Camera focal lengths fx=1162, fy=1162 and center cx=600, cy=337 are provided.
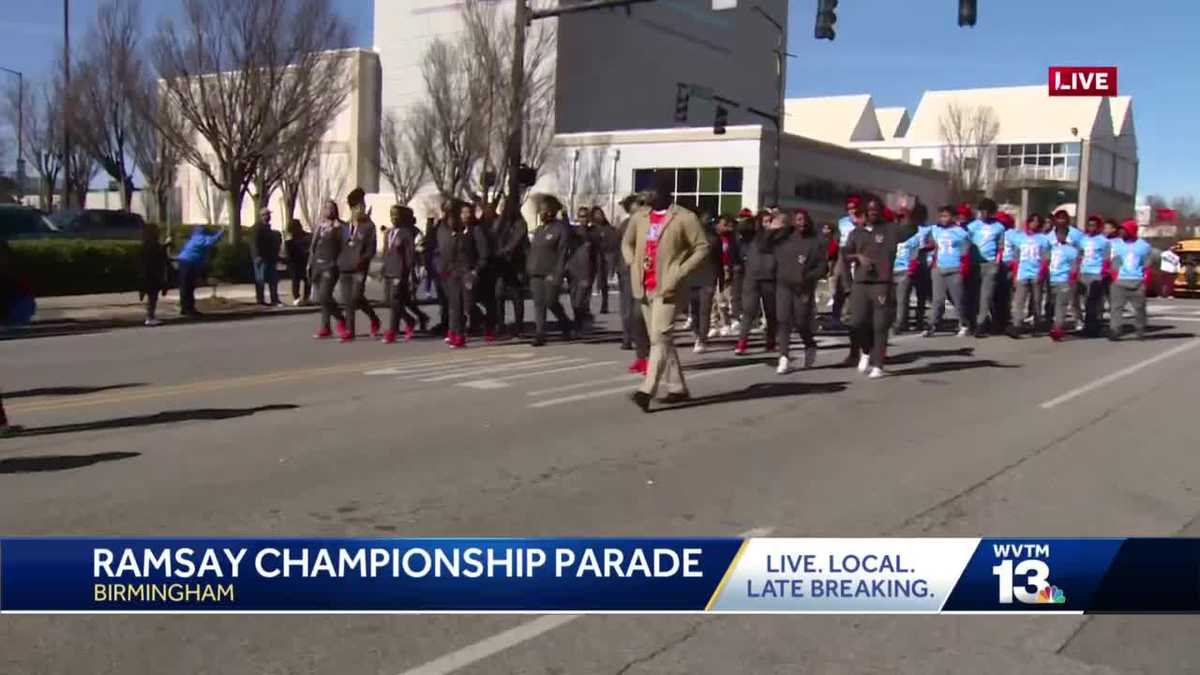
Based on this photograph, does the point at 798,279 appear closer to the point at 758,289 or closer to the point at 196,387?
the point at 758,289

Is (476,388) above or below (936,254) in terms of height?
below

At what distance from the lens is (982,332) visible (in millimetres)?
17000

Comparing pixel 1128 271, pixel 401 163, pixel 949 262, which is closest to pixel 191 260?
pixel 949 262

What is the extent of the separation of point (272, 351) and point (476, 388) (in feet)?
13.3

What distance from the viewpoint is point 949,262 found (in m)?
16.4

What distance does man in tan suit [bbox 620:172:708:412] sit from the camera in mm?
9109

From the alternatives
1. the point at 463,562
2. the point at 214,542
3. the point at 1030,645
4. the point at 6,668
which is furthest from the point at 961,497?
the point at 6,668

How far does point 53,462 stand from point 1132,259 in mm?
14070

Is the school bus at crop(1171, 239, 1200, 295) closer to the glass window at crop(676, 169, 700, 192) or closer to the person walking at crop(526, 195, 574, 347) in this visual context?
the glass window at crop(676, 169, 700, 192)

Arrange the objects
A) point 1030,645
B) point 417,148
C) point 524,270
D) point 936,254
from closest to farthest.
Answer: point 1030,645 → point 524,270 → point 936,254 → point 417,148

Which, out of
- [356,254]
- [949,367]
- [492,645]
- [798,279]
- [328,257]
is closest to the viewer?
[492,645]

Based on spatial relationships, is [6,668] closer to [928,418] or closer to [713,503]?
[713,503]

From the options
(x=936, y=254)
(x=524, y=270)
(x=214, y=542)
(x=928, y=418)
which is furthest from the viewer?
(x=936, y=254)

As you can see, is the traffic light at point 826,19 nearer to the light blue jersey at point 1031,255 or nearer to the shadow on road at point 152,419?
the light blue jersey at point 1031,255
